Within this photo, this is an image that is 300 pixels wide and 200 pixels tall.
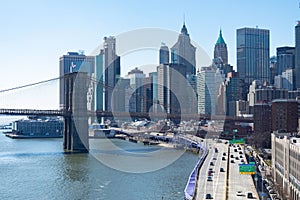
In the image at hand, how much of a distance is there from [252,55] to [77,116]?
231ft

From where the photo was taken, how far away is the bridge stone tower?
35.7 meters

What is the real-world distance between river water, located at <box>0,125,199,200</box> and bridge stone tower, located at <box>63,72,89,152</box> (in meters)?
6.49

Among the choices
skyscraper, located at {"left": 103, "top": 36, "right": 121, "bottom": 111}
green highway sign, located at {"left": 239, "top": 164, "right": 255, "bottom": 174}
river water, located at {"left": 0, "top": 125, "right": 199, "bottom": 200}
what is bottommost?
river water, located at {"left": 0, "top": 125, "right": 199, "bottom": 200}

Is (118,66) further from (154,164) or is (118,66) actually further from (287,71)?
(154,164)

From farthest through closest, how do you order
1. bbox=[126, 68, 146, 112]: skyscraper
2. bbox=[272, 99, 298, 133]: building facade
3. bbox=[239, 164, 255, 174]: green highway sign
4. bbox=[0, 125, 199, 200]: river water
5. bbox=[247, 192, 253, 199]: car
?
bbox=[126, 68, 146, 112]: skyscraper → bbox=[272, 99, 298, 133]: building facade → bbox=[239, 164, 255, 174]: green highway sign → bbox=[0, 125, 199, 200]: river water → bbox=[247, 192, 253, 199]: car

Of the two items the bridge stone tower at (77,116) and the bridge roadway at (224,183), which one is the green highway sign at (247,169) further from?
Result: the bridge stone tower at (77,116)

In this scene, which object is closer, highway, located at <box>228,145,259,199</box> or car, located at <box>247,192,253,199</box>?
car, located at <box>247,192,253,199</box>

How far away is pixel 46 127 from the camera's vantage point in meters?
62.0

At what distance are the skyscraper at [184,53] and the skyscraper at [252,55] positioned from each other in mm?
18301

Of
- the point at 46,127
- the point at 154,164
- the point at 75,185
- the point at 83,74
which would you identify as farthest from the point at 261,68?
the point at 75,185

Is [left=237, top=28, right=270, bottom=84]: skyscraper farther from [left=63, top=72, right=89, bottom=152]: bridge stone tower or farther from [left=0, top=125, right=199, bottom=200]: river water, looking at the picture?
[left=0, top=125, right=199, bottom=200]: river water

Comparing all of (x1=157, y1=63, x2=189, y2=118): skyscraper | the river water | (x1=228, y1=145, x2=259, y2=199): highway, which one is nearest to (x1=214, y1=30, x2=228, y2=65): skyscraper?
(x1=157, y1=63, x2=189, y2=118): skyscraper

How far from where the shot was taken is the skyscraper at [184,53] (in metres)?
82.0

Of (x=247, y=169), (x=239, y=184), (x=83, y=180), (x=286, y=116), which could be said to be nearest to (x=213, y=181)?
(x=239, y=184)
